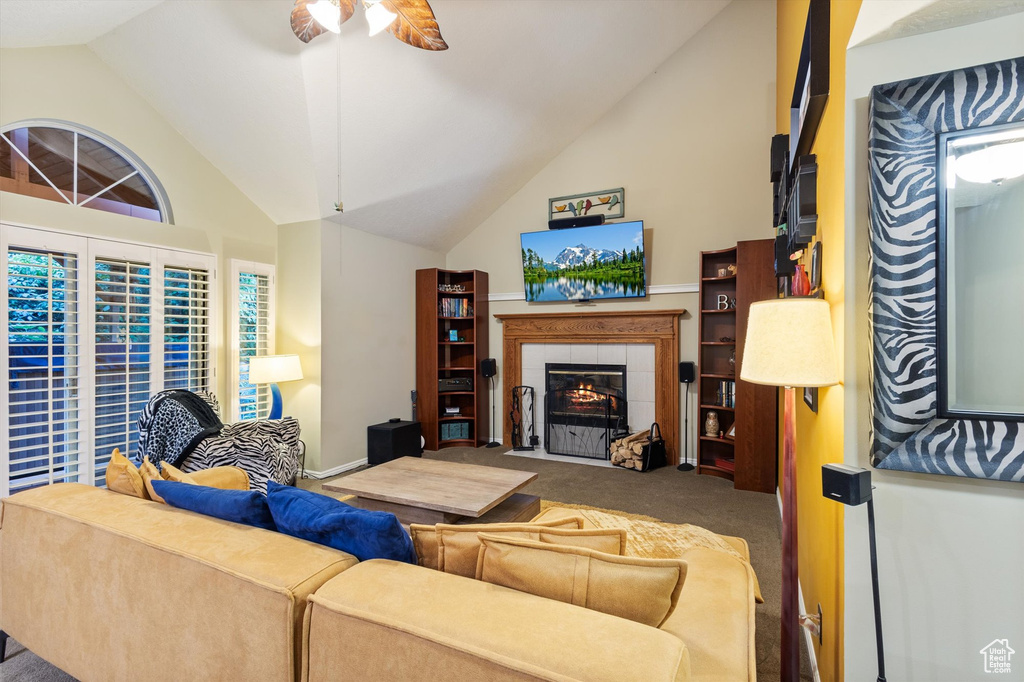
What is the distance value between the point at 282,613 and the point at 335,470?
11.9ft

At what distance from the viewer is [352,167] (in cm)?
402

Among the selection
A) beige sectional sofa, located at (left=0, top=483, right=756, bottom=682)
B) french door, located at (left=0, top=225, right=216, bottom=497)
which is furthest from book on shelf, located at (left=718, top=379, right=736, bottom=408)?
french door, located at (left=0, top=225, right=216, bottom=497)

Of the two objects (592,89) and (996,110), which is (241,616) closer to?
(996,110)

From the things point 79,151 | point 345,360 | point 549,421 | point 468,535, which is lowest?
point 549,421

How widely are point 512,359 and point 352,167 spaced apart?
272 cm

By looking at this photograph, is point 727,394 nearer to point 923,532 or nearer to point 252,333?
point 923,532


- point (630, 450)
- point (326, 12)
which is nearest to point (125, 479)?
point (326, 12)

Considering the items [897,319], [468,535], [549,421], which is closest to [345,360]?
[549,421]

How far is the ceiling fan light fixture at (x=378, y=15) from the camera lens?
92.4 inches

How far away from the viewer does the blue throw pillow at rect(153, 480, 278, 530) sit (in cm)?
143

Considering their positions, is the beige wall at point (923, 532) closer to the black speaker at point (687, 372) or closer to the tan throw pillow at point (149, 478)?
the tan throw pillow at point (149, 478)

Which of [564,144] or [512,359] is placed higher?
[564,144]

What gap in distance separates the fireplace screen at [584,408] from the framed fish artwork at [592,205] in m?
1.72

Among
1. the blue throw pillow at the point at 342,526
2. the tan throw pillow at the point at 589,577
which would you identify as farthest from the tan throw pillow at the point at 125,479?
the tan throw pillow at the point at 589,577
